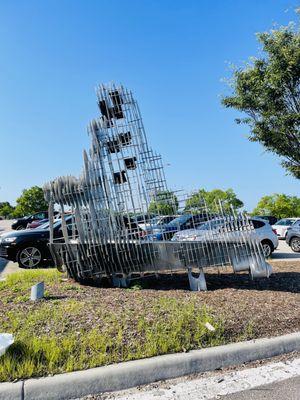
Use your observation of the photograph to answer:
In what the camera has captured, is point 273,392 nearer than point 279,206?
Yes

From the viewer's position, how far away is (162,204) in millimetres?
6043

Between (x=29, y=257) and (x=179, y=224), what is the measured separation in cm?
646

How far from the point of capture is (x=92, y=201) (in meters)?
6.18

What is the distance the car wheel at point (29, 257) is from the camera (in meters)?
10.8

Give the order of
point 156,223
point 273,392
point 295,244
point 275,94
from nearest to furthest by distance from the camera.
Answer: point 273,392
point 156,223
point 275,94
point 295,244

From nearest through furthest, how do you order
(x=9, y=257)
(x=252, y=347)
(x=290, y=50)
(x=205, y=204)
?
(x=252, y=347), (x=205, y=204), (x=290, y=50), (x=9, y=257)

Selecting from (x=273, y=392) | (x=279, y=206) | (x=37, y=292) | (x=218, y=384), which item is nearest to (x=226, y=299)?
(x=218, y=384)

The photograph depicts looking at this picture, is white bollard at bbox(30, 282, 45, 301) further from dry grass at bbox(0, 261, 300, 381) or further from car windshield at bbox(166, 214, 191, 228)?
car windshield at bbox(166, 214, 191, 228)

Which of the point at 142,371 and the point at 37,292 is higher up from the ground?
the point at 37,292

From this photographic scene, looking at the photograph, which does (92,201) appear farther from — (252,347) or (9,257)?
(9,257)

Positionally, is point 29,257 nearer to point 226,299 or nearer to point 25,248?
point 25,248

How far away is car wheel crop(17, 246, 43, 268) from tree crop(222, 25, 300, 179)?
7051 millimetres

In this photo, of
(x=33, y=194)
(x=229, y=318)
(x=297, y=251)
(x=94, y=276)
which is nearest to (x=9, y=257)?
(x=94, y=276)

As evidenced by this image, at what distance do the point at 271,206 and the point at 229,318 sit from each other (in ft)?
106
